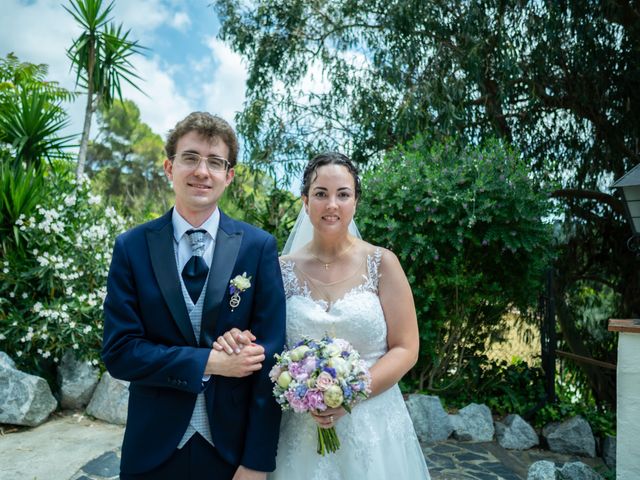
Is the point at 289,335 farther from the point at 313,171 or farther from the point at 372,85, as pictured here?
the point at 372,85

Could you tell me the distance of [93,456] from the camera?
4.55 m

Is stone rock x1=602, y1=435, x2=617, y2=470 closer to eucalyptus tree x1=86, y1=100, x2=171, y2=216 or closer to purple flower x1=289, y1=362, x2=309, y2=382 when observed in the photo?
purple flower x1=289, y1=362, x2=309, y2=382

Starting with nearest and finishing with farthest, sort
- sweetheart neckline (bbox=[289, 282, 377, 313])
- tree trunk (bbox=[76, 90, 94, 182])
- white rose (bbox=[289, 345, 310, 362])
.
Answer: white rose (bbox=[289, 345, 310, 362]) < sweetheart neckline (bbox=[289, 282, 377, 313]) < tree trunk (bbox=[76, 90, 94, 182])

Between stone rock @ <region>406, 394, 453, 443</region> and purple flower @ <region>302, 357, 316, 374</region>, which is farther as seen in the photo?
stone rock @ <region>406, 394, 453, 443</region>

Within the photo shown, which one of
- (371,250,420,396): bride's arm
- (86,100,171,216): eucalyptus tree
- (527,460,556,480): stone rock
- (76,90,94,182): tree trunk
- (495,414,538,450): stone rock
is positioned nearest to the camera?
(371,250,420,396): bride's arm

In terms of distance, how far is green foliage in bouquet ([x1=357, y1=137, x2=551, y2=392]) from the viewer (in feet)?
17.4

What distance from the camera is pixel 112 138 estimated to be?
104 feet

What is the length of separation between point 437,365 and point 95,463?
3.50 m

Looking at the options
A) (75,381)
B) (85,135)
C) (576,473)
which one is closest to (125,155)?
(85,135)

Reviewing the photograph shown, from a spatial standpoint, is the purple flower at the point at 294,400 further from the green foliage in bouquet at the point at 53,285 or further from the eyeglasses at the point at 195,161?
the green foliage in bouquet at the point at 53,285

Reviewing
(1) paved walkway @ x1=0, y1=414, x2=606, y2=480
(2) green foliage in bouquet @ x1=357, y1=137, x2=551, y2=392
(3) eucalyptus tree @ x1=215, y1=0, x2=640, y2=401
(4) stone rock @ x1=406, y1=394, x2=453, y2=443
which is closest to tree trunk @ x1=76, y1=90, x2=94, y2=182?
(3) eucalyptus tree @ x1=215, y1=0, x2=640, y2=401

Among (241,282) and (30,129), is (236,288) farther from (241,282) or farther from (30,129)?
(30,129)

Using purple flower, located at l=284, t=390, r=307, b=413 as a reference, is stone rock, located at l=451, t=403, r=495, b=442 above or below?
below

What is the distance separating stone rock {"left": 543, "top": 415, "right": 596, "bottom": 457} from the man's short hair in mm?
4956
